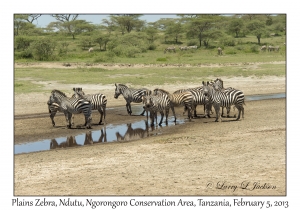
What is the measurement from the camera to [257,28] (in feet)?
158

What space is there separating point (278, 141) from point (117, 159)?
4106mm

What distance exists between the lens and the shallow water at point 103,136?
13.6 m

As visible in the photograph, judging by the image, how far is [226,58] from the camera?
120ft

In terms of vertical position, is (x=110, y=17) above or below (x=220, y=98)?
above

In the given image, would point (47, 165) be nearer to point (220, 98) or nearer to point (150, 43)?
point (220, 98)

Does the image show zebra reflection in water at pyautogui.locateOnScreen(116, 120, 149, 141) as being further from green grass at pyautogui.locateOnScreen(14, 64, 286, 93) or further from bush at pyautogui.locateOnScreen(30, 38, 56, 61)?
bush at pyautogui.locateOnScreen(30, 38, 56, 61)

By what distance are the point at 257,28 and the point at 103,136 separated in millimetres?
36352

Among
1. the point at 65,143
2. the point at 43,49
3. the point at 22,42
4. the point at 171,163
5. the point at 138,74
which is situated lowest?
the point at 171,163

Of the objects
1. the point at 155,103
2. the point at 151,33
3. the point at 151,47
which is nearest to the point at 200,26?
the point at 151,33

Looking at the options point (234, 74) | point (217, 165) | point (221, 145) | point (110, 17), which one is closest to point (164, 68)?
point (234, 74)

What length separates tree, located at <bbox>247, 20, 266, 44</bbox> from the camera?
153ft

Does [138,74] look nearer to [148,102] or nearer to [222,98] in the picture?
[222,98]

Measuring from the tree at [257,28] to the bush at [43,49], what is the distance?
19988 mm

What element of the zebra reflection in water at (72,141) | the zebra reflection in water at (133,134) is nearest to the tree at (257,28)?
the zebra reflection in water at (133,134)
